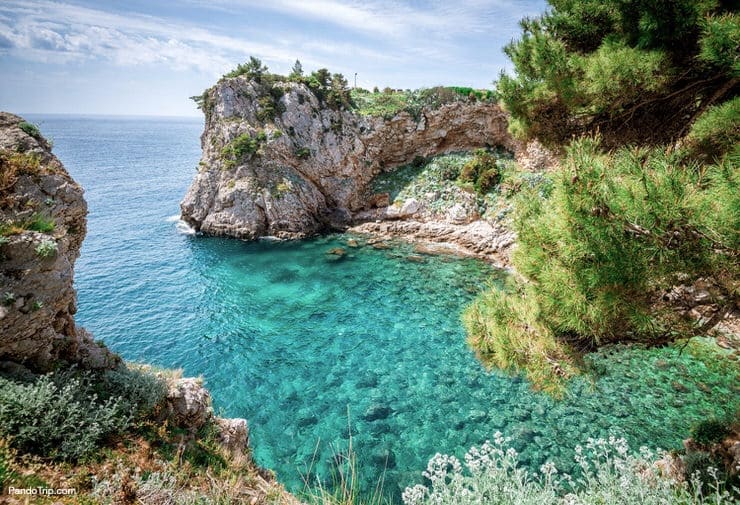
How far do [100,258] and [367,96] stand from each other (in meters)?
30.3

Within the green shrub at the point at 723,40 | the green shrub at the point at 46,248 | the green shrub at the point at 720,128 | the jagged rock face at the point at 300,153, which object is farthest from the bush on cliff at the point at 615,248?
the jagged rock face at the point at 300,153

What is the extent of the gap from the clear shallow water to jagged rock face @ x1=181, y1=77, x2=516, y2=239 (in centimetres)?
400

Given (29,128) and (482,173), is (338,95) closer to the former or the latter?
(482,173)

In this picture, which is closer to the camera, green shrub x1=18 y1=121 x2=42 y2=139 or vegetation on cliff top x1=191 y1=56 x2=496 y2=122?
green shrub x1=18 y1=121 x2=42 y2=139

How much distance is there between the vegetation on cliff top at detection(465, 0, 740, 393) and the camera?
3.77 meters

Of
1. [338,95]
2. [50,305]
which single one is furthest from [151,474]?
[338,95]

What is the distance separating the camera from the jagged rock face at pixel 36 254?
556 cm

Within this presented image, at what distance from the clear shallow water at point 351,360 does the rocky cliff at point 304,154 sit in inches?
154

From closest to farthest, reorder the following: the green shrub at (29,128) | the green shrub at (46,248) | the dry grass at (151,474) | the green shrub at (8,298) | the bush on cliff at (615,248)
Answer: the bush on cliff at (615,248) < the dry grass at (151,474) < the green shrub at (8,298) < the green shrub at (46,248) < the green shrub at (29,128)

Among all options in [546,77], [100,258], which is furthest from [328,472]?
[100,258]

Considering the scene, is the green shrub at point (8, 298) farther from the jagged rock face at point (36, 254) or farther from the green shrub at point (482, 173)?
the green shrub at point (482, 173)

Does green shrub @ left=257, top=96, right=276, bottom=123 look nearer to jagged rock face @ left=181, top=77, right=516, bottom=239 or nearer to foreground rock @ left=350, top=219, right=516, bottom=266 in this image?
jagged rock face @ left=181, top=77, right=516, bottom=239


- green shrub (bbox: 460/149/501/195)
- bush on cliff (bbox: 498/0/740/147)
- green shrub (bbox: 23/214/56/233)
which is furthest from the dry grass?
green shrub (bbox: 460/149/501/195)

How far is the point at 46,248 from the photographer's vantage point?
18.8ft
